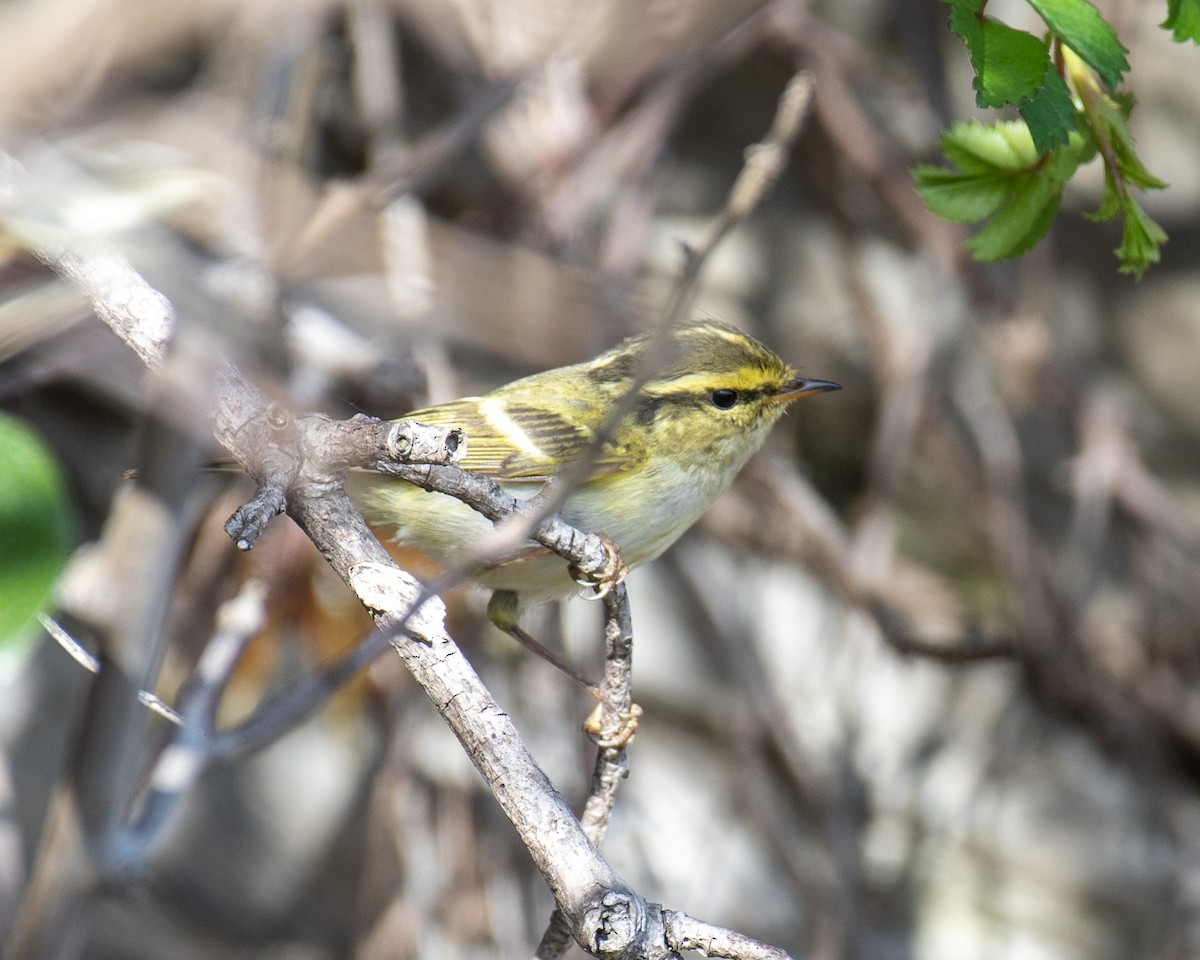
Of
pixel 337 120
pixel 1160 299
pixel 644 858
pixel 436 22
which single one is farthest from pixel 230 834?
pixel 1160 299

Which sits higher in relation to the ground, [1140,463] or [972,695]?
[1140,463]

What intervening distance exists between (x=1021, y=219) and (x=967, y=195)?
2.5 inches

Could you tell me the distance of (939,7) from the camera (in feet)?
11.0

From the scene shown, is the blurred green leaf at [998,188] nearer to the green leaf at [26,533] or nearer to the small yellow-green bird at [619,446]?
the small yellow-green bird at [619,446]

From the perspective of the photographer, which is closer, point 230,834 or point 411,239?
point 411,239

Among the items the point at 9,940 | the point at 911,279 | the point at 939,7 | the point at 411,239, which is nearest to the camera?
the point at 9,940

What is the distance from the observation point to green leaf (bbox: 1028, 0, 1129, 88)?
41.4 inches

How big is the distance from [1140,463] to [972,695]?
2.78 feet

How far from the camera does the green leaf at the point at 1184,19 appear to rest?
3.47 ft

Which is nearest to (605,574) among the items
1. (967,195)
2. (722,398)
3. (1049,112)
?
(967,195)

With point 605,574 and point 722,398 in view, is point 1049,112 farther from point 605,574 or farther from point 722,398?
point 722,398

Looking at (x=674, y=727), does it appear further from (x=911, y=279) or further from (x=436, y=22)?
(x=436, y=22)

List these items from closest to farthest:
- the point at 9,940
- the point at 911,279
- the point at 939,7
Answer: the point at 9,940 → the point at 939,7 → the point at 911,279

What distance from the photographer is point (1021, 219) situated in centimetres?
128
